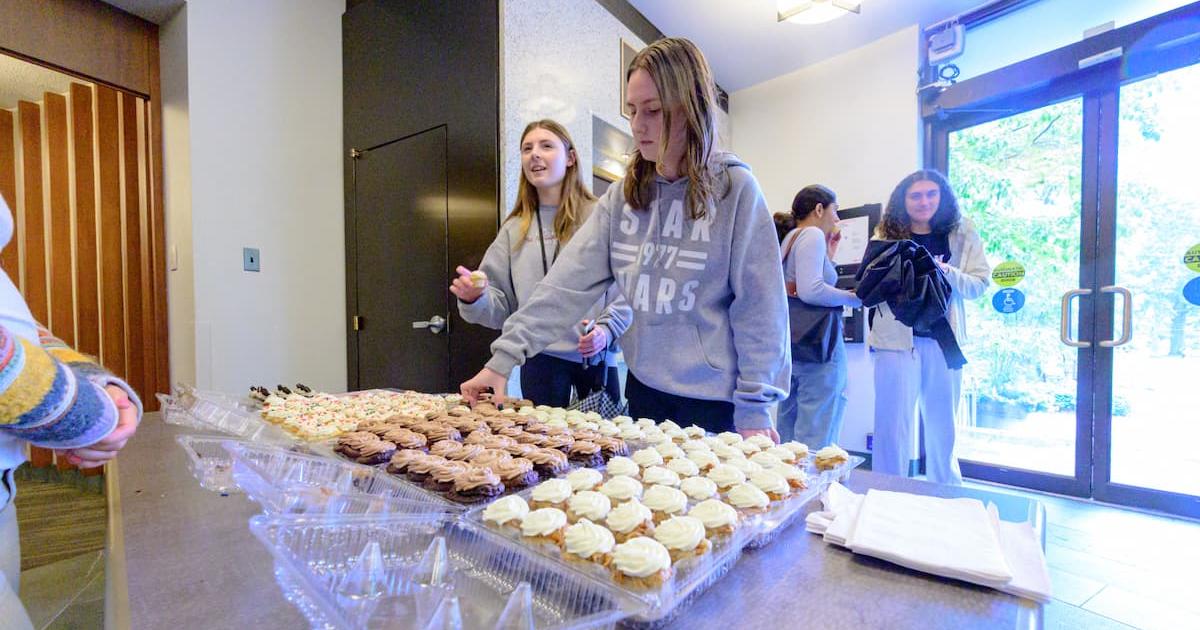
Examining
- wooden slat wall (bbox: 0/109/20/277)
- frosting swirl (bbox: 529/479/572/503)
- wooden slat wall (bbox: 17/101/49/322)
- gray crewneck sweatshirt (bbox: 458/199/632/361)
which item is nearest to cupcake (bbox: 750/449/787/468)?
frosting swirl (bbox: 529/479/572/503)

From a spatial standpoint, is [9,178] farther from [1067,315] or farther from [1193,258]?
[1193,258]

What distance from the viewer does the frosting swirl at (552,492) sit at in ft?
2.39

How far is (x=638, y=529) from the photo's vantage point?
0.66m

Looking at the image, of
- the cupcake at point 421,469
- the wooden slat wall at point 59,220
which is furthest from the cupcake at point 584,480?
the wooden slat wall at point 59,220

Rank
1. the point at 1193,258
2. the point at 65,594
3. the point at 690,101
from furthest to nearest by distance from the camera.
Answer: the point at 1193,258 → the point at 65,594 → the point at 690,101

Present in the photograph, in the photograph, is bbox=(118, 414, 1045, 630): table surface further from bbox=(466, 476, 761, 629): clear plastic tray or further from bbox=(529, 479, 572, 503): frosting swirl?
bbox=(529, 479, 572, 503): frosting swirl

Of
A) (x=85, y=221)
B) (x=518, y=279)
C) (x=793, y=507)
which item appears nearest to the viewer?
(x=793, y=507)

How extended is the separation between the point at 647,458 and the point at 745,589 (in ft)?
1.17

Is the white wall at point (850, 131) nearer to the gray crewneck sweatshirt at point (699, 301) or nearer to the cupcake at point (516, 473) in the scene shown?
the gray crewneck sweatshirt at point (699, 301)

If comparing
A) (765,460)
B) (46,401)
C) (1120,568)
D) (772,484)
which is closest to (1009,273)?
(1120,568)

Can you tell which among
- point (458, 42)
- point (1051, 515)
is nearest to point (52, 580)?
point (458, 42)

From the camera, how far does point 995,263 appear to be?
3453mm

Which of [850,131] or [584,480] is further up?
[850,131]

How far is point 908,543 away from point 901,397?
199 cm
